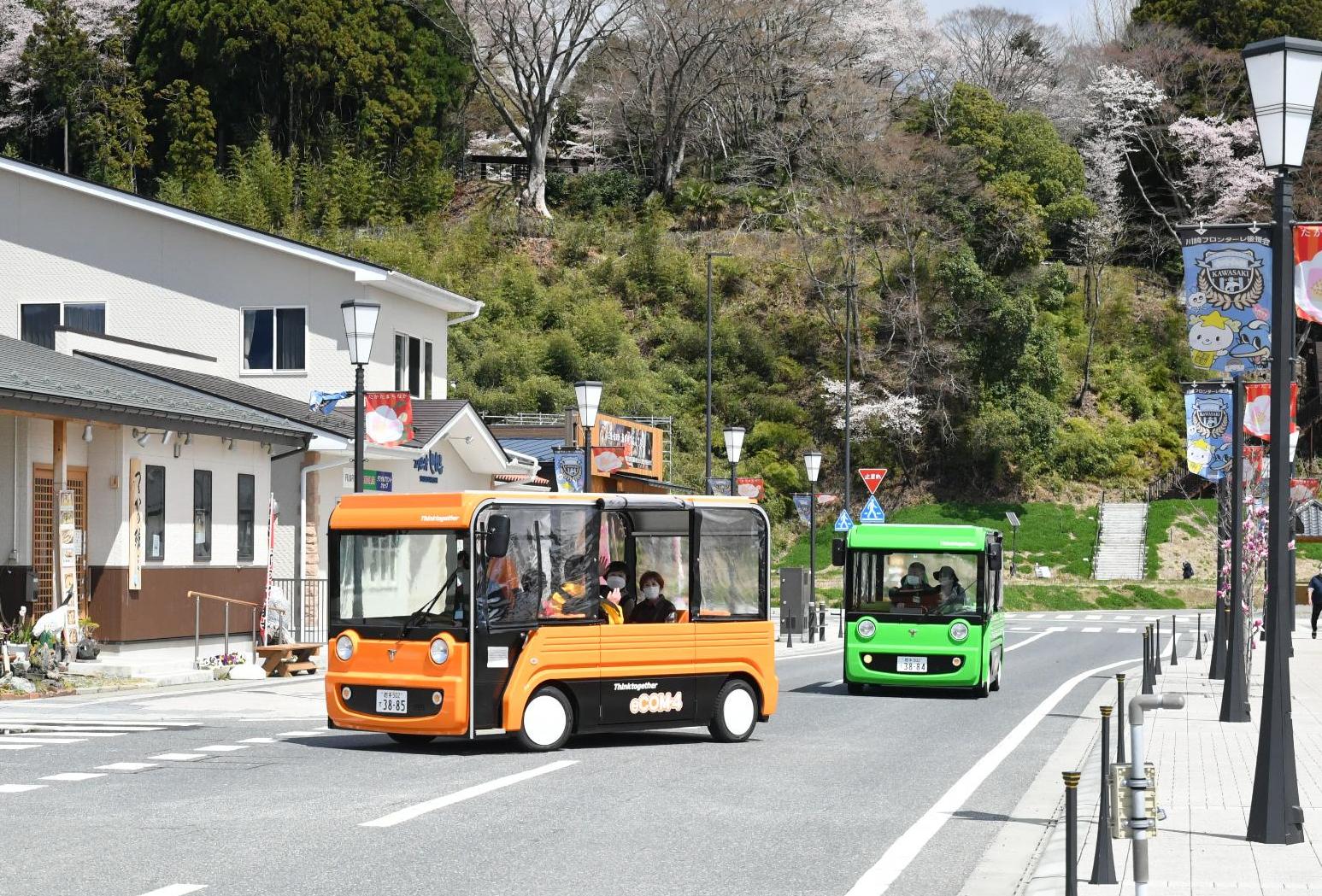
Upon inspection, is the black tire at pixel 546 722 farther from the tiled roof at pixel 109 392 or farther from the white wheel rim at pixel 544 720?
the tiled roof at pixel 109 392

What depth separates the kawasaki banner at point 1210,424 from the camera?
25125mm

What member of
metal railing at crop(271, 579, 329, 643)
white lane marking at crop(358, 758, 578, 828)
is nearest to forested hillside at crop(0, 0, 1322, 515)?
metal railing at crop(271, 579, 329, 643)

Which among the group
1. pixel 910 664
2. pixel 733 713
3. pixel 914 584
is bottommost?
pixel 910 664

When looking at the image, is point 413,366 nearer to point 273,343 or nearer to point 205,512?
point 273,343

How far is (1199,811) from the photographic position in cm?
1116

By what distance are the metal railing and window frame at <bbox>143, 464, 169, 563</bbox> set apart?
3275 millimetres

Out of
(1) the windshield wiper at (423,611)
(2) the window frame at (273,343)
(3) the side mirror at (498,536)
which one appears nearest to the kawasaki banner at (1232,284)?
(3) the side mirror at (498,536)

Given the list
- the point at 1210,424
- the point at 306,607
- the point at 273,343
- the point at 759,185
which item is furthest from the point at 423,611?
the point at 759,185

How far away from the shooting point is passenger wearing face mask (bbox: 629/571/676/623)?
15703 mm

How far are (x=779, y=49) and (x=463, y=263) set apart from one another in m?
18.4

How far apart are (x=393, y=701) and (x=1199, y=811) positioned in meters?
7.07

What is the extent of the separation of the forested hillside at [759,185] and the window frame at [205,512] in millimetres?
36914

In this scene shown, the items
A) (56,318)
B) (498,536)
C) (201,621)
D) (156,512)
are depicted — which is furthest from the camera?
(56,318)

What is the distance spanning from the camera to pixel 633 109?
79938mm
